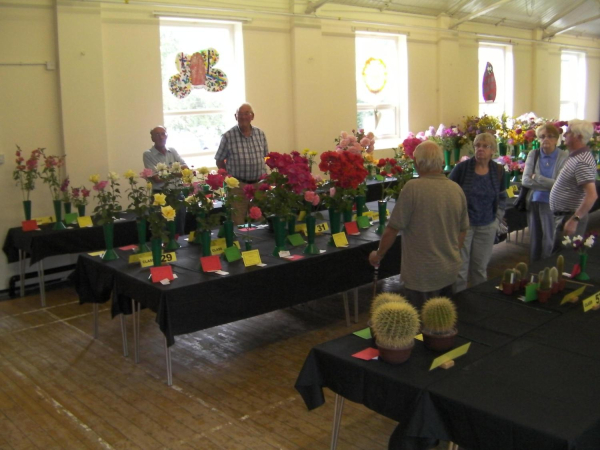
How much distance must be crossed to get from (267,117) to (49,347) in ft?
13.4

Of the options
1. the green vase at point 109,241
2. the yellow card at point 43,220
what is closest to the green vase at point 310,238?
the green vase at point 109,241

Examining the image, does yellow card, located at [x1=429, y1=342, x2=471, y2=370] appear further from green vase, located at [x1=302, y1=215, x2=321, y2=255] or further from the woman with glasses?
green vase, located at [x1=302, y1=215, x2=321, y2=255]

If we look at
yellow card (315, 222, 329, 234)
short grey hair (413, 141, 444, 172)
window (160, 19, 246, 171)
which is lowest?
yellow card (315, 222, 329, 234)

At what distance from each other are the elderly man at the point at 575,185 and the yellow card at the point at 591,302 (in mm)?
Result: 1331

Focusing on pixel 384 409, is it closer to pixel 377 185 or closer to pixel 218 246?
pixel 218 246

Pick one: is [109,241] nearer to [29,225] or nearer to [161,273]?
[161,273]

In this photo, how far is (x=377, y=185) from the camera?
23.5 ft

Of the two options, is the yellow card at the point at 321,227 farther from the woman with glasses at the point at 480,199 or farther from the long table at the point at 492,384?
the long table at the point at 492,384

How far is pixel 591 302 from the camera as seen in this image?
2.72m

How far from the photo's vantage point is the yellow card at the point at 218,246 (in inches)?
159

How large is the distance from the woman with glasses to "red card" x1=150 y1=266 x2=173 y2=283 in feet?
5.30

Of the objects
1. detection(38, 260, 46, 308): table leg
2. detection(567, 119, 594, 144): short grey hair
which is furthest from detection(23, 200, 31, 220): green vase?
Result: detection(567, 119, 594, 144): short grey hair

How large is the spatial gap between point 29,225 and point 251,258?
2.46 metres

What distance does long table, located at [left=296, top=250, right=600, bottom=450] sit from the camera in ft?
5.82
